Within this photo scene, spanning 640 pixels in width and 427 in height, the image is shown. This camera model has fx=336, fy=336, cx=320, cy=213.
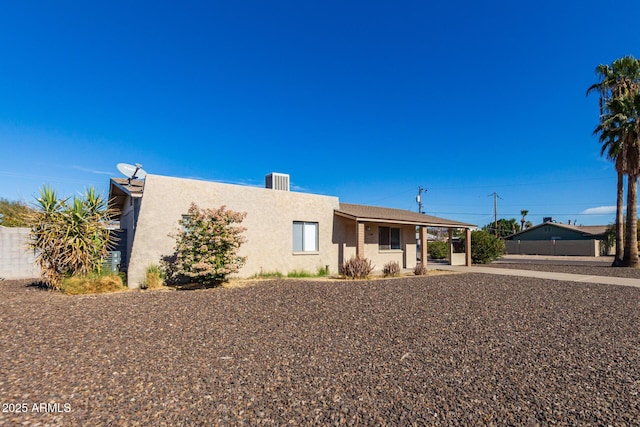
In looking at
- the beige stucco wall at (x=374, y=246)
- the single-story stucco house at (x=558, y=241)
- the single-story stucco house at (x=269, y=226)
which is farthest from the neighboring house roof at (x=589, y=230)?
the beige stucco wall at (x=374, y=246)

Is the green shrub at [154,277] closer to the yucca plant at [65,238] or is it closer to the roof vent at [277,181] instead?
the yucca plant at [65,238]

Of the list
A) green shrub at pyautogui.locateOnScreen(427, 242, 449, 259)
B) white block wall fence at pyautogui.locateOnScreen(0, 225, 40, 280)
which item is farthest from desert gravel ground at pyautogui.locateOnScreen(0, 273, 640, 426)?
green shrub at pyautogui.locateOnScreen(427, 242, 449, 259)

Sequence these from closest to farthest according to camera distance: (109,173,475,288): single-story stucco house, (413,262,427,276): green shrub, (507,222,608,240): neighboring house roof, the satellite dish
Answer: (109,173,475,288): single-story stucco house, the satellite dish, (413,262,427,276): green shrub, (507,222,608,240): neighboring house roof

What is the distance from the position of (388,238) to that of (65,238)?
1438cm

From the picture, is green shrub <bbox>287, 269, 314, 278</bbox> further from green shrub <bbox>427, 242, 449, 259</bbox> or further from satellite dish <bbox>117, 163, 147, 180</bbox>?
green shrub <bbox>427, 242, 449, 259</bbox>

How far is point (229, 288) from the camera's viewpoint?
1053 centimetres

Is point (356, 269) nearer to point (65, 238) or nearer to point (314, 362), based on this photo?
point (314, 362)

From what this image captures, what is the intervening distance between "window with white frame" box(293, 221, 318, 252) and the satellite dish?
6645mm

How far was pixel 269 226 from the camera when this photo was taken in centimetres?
1427

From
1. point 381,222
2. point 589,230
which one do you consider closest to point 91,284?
point 381,222

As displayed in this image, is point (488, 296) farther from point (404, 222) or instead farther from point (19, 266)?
point (19, 266)

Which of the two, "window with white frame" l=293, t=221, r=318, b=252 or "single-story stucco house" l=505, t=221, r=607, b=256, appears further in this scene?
"single-story stucco house" l=505, t=221, r=607, b=256

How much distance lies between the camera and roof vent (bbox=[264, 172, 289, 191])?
16.2 m

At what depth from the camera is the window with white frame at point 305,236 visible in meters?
15.3
